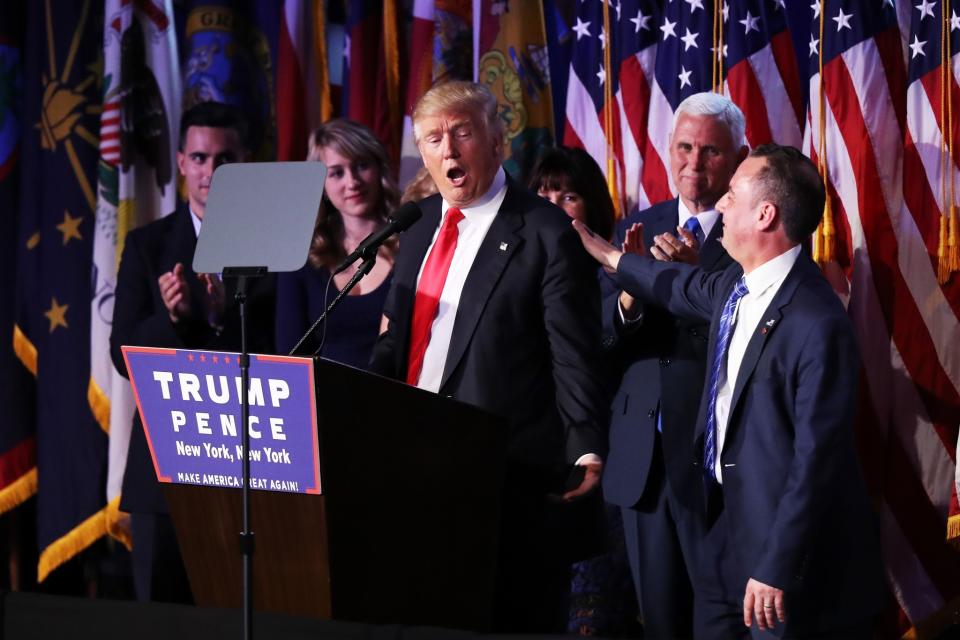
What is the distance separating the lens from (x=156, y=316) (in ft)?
12.8

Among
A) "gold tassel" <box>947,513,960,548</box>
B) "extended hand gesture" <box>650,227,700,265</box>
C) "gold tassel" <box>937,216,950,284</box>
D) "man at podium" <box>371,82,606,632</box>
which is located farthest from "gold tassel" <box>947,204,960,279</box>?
"man at podium" <box>371,82,606,632</box>

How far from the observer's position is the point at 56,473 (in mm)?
4801

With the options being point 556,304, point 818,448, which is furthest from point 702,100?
point 818,448

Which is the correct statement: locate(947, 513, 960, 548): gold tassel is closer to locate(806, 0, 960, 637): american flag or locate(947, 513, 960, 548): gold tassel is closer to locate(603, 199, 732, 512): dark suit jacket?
locate(806, 0, 960, 637): american flag

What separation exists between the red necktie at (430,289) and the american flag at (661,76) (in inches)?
55.1

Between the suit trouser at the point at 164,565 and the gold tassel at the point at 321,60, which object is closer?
the suit trouser at the point at 164,565

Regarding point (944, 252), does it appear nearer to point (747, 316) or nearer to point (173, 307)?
point (747, 316)

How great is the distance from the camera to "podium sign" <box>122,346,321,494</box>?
226 cm

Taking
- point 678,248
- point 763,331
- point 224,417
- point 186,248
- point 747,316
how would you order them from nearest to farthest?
1. point 224,417
2. point 763,331
3. point 747,316
4. point 678,248
5. point 186,248

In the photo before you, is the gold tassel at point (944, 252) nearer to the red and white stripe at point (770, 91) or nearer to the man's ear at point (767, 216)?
the red and white stripe at point (770, 91)

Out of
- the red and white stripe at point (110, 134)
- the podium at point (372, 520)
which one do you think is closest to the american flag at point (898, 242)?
the podium at point (372, 520)

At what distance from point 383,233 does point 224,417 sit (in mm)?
477

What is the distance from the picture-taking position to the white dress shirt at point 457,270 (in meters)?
2.85

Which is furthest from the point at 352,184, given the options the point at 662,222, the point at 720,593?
the point at 720,593
